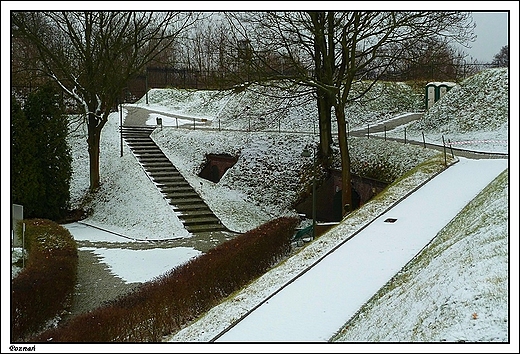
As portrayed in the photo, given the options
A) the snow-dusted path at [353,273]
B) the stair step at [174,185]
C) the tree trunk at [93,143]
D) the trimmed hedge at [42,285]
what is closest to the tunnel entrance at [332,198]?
the stair step at [174,185]

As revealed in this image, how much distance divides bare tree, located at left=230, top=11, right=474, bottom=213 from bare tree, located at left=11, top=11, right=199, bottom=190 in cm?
553

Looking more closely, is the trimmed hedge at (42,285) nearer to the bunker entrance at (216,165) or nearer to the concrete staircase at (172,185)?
the concrete staircase at (172,185)

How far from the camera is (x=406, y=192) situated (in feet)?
50.4

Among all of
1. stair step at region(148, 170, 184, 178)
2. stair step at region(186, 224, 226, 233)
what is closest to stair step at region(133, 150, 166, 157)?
stair step at region(148, 170, 184, 178)

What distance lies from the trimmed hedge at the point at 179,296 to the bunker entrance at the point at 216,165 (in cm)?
1008

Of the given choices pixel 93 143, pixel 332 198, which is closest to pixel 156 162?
pixel 93 143

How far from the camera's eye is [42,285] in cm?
1066

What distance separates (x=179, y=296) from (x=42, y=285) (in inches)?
106

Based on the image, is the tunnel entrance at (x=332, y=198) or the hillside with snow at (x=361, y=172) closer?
the hillside with snow at (x=361, y=172)

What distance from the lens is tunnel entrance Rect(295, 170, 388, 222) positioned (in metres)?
21.6

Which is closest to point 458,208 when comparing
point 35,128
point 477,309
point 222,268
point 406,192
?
point 406,192

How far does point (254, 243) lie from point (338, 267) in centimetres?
335

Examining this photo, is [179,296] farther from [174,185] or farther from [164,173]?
[164,173]

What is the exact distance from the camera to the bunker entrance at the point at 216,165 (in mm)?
25172
